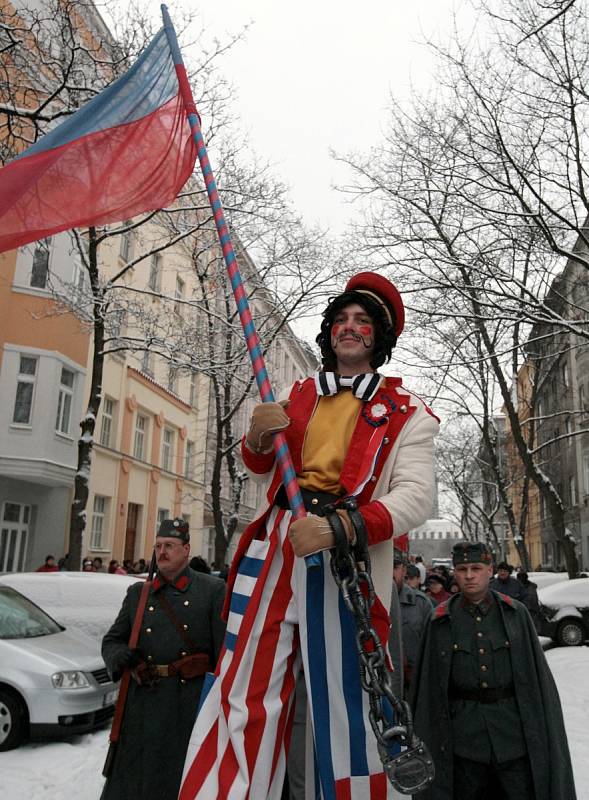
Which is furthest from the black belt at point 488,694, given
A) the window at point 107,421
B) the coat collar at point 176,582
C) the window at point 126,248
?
the window at point 126,248

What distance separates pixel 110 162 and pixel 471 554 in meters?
2.89

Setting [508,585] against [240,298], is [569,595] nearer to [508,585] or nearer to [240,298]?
[508,585]

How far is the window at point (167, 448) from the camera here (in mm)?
31734

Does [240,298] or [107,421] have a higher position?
[107,421]

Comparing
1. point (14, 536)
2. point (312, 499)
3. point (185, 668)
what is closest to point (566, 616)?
point (185, 668)

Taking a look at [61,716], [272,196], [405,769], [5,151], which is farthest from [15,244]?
[272,196]

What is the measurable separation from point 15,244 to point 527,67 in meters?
10.4

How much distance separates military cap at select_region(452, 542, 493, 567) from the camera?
14.5 ft

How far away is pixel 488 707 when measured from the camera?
4.03 m

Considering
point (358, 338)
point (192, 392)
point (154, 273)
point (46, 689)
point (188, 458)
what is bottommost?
point (46, 689)

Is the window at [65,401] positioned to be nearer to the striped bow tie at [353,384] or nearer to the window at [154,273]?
the window at [154,273]

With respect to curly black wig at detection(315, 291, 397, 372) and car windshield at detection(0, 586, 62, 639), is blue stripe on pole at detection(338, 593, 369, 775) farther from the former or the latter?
car windshield at detection(0, 586, 62, 639)

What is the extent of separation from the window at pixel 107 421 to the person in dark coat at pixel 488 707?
72.8ft

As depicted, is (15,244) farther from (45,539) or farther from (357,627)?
(45,539)
